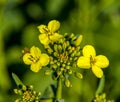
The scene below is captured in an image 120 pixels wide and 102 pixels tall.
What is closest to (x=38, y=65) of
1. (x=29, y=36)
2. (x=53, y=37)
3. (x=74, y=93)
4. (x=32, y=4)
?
(x=53, y=37)

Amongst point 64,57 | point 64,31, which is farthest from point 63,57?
point 64,31

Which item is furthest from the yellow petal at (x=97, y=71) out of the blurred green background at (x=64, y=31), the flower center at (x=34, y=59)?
the blurred green background at (x=64, y=31)

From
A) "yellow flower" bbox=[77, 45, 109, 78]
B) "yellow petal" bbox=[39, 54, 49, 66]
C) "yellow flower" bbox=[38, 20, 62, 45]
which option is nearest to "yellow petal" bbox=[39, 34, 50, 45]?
"yellow flower" bbox=[38, 20, 62, 45]

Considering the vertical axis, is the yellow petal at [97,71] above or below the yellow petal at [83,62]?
below

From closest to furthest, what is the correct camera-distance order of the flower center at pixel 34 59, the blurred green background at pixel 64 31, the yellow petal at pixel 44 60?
1. the yellow petal at pixel 44 60
2. the flower center at pixel 34 59
3. the blurred green background at pixel 64 31

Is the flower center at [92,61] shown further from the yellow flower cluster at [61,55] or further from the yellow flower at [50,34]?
the yellow flower at [50,34]

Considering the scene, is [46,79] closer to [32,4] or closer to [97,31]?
[97,31]
